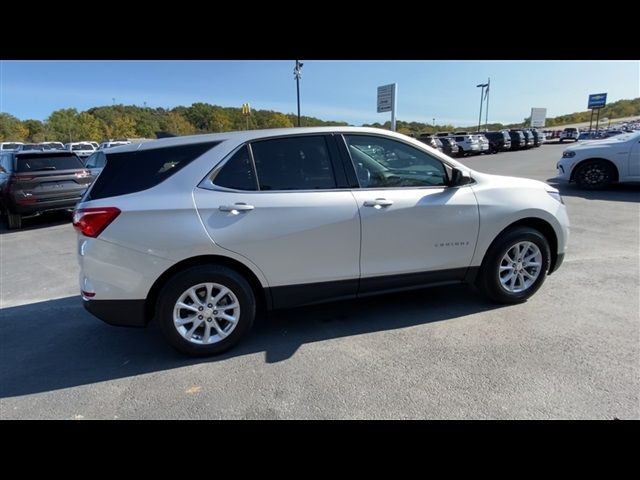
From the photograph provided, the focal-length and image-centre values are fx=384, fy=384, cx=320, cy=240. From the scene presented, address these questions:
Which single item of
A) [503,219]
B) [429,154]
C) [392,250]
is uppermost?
[429,154]

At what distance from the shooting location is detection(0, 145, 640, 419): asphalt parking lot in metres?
2.54

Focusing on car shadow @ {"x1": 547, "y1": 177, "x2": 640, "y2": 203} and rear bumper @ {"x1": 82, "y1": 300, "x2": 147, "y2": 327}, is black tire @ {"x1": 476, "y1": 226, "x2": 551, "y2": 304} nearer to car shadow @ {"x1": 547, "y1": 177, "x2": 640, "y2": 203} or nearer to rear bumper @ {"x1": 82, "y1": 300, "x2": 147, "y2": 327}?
rear bumper @ {"x1": 82, "y1": 300, "x2": 147, "y2": 327}

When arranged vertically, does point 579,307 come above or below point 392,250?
below

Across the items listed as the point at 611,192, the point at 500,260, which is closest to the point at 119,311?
the point at 500,260

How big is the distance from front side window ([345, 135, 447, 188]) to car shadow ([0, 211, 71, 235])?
8975 millimetres

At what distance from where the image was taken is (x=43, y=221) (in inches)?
397

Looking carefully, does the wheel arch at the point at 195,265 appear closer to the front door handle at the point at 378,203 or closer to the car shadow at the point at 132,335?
the car shadow at the point at 132,335

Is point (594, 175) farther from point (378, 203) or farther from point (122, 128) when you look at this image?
point (122, 128)

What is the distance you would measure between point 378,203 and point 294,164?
2.65 ft

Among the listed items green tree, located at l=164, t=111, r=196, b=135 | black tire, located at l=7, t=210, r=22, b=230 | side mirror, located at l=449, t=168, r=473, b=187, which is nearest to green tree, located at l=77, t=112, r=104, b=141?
green tree, located at l=164, t=111, r=196, b=135

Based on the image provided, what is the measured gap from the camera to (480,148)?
3070 cm
